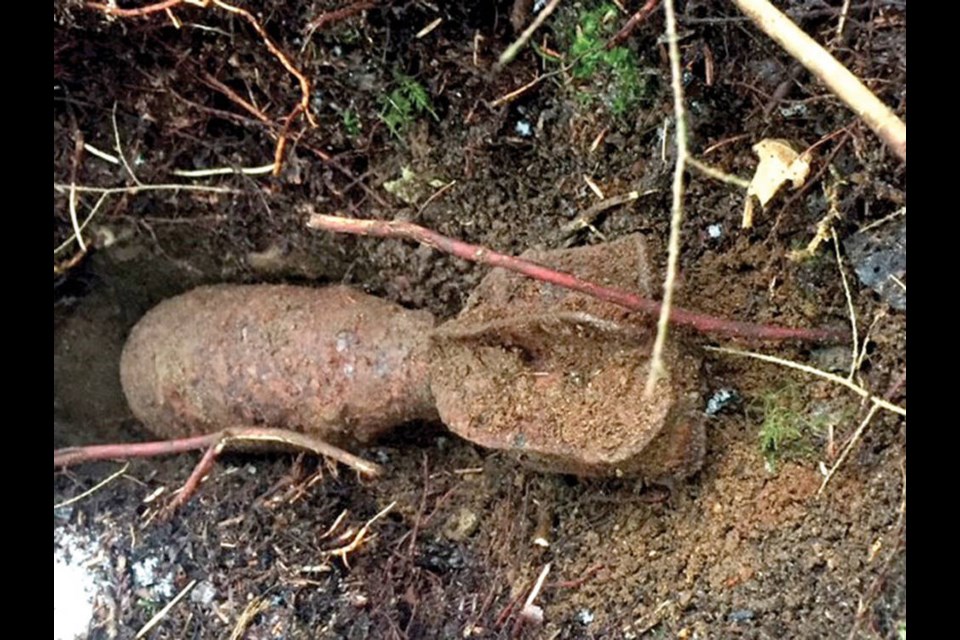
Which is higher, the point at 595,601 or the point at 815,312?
the point at 815,312

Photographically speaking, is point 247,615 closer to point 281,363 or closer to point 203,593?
point 203,593

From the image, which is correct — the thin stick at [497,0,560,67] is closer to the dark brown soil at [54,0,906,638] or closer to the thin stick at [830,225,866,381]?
the dark brown soil at [54,0,906,638]

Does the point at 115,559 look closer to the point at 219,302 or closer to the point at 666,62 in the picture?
the point at 219,302

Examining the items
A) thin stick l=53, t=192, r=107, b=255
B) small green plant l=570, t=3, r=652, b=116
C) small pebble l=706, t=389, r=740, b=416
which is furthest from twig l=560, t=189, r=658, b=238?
thin stick l=53, t=192, r=107, b=255

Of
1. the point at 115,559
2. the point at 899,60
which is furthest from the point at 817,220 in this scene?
the point at 115,559

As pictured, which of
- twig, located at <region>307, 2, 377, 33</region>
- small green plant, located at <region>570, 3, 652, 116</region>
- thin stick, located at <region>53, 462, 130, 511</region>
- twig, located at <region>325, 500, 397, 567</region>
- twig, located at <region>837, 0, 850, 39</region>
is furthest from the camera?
thin stick, located at <region>53, 462, 130, 511</region>

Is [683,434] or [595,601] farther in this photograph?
[595,601]

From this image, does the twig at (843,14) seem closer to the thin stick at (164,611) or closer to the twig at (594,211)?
the twig at (594,211)
